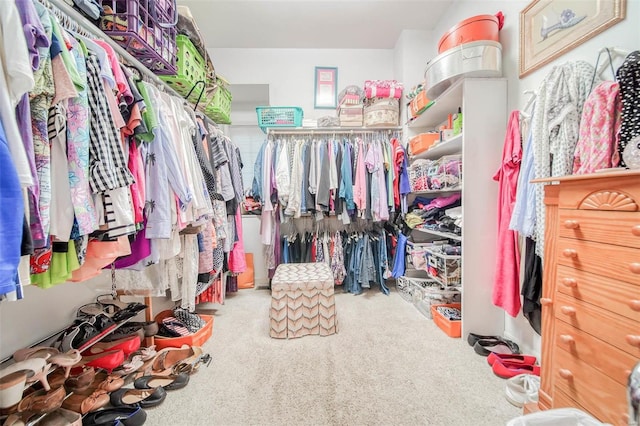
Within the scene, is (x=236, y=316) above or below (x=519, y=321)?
below

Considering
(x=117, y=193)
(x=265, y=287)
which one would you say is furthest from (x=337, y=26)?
(x=265, y=287)

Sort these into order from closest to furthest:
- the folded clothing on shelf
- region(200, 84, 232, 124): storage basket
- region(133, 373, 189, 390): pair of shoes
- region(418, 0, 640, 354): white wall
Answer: region(418, 0, 640, 354): white wall
region(133, 373, 189, 390): pair of shoes
region(200, 84, 232, 124): storage basket
the folded clothing on shelf

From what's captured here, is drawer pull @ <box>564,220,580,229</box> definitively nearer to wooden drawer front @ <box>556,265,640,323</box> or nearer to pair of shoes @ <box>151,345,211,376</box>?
wooden drawer front @ <box>556,265,640,323</box>

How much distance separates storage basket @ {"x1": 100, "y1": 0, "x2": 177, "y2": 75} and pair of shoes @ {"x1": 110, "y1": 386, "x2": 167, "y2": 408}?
1.65 m

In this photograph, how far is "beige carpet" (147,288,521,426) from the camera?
1.16 m

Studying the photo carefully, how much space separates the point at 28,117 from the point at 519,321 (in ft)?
7.93

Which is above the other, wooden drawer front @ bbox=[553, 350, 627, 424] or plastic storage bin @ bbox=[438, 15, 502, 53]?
plastic storage bin @ bbox=[438, 15, 502, 53]

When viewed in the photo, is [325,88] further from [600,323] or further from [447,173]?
[600,323]

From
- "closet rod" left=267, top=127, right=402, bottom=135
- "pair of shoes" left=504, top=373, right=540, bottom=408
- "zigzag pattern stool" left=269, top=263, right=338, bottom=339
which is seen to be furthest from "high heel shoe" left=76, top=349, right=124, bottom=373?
"closet rod" left=267, top=127, right=402, bottom=135

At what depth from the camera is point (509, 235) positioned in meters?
1.53

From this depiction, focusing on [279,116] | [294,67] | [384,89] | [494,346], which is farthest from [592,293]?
[294,67]

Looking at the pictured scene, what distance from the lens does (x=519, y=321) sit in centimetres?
163

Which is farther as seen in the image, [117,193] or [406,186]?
[406,186]

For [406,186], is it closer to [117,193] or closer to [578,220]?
[578,220]
